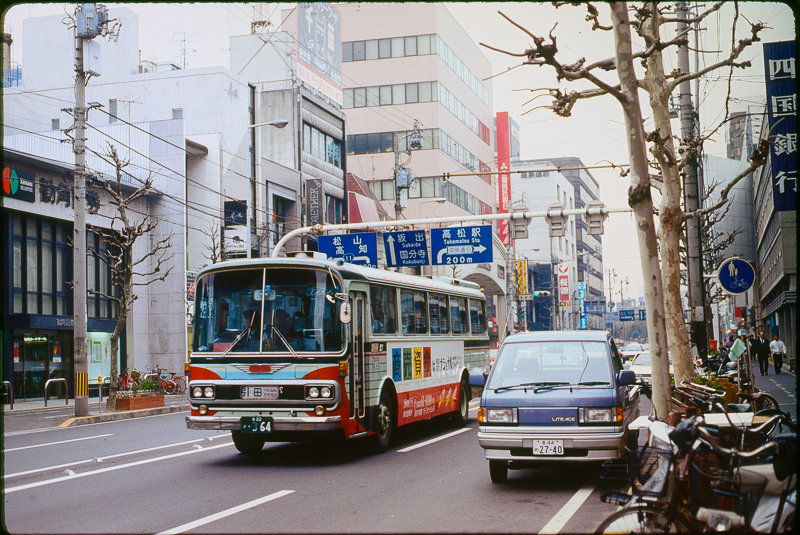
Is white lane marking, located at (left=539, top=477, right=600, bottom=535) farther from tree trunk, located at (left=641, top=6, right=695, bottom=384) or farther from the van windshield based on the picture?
tree trunk, located at (left=641, top=6, right=695, bottom=384)

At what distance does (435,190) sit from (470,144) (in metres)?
11.1

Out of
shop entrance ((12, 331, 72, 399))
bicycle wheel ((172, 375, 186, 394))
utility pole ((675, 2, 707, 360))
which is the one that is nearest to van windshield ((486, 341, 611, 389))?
utility pole ((675, 2, 707, 360))

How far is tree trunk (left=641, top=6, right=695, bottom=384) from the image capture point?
549 inches

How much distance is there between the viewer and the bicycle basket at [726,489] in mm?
5668

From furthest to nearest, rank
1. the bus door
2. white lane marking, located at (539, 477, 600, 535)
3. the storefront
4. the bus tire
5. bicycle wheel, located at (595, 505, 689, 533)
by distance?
1. the storefront
2. the bus tire
3. the bus door
4. white lane marking, located at (539, 477, 600, 535)
5. bicycle wheel, located at (595, 505, 689, 533)

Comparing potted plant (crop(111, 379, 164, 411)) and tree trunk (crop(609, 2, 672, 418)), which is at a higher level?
tree trunk (crop(609, 2, 672, 418))

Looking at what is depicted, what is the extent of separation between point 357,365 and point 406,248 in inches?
739

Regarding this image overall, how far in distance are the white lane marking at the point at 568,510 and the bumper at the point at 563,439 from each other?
43 cm

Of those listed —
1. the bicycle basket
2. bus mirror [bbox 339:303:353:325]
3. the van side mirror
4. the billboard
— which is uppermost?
the billboard

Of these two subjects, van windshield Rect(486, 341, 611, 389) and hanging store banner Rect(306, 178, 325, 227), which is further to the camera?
hanging store banner Rect(306, 178, 325, 227)

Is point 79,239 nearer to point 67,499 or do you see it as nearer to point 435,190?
point 67,499

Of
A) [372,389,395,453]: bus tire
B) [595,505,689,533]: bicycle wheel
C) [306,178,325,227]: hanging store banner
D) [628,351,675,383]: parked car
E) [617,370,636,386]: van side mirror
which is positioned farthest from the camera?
[306,178,325,227]: hanging store banner

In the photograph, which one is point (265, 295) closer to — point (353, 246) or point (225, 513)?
point (225, 513)

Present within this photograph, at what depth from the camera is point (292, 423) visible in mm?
11938
